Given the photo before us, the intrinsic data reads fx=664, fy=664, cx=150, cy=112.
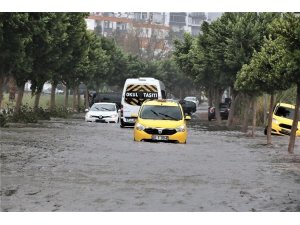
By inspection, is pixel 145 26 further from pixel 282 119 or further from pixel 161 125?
pixel 161 125

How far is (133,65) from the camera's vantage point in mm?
82375

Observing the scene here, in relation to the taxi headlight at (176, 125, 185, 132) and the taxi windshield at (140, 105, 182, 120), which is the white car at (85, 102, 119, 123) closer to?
the taxi windshield at (140, 105, 182, 120)

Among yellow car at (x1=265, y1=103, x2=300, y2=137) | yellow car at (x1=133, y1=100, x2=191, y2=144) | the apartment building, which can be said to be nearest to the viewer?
yellow car at (x1=133, y1=100, x2=191, y2=144)

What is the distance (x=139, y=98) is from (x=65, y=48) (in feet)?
22.0

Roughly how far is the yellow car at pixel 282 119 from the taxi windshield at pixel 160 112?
10.8 m

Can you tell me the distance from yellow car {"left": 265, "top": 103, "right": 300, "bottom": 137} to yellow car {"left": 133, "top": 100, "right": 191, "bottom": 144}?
35.6 feet

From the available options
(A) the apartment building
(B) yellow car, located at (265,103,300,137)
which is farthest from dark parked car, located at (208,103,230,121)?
(A) the apartment building

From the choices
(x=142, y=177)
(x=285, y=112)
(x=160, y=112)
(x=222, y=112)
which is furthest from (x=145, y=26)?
(x=142, y=177)

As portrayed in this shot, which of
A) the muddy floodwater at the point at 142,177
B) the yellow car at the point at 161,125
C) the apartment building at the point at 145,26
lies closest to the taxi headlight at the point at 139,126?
the yellow car at the point at 161,125

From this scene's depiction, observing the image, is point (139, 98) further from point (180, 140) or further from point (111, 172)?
point (111, 172)

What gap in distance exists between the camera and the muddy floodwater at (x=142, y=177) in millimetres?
10430

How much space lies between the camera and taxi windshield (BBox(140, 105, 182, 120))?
2292 cm

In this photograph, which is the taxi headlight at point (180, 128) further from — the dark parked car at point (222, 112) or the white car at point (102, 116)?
the dark parked car at point (222, 112)

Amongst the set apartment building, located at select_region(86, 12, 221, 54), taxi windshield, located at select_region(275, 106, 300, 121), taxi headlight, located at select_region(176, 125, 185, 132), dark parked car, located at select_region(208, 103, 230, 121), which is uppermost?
apartment building, located at select_region(86, 12, 221, 54)
